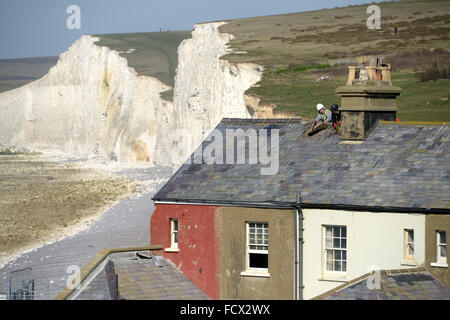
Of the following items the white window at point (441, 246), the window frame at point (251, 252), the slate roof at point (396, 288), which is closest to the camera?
the slate roof at point (396, 288)

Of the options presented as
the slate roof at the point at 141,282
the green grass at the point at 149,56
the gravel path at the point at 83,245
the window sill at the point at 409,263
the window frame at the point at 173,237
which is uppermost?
the green grass at the point at 149,56

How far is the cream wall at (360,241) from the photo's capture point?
18.6 meters

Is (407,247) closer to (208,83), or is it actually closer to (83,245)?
(83,245)

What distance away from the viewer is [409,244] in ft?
61.8

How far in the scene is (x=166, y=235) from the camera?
22078 millimetres

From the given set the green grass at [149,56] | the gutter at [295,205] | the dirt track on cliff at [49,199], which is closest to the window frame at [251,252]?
the gutter at [295,205]

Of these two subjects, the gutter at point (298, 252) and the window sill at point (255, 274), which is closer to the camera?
the gutter at point (298, 252)

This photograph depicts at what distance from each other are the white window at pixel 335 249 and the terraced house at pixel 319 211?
2 cm

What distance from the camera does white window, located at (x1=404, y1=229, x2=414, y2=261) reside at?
61.5ft

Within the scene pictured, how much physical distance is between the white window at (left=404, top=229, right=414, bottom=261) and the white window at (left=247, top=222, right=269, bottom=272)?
3.34m

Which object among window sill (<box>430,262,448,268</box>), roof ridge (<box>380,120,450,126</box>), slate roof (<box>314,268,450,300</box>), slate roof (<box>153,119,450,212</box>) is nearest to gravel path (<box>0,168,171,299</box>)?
slate roof (<box>153,119,450,212</box>)

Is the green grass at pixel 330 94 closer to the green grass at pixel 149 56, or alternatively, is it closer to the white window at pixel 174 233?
the white window at pixel 174 233

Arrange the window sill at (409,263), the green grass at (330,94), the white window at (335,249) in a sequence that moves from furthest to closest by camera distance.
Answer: the green grass at (330,94) → the white window at (335,249) → the window sill at (409,263)
